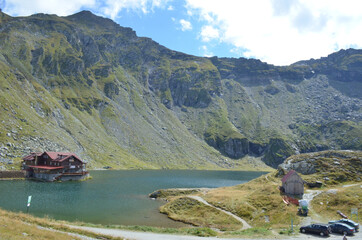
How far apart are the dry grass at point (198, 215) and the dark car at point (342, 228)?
1648cm

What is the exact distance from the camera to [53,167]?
117 meters

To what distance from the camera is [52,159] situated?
12112 centimetres

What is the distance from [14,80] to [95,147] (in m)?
78.4

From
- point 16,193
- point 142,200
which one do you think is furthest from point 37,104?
point 142,200

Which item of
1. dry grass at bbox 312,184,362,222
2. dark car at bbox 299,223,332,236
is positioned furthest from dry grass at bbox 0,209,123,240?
dry grass at bbox 312,184,362,222

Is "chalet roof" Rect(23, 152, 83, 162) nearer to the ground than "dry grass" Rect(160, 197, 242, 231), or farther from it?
farther from it

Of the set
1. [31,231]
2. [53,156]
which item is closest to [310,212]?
[31,231]

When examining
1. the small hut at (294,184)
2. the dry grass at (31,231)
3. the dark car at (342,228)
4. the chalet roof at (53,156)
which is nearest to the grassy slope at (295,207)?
the small hut at (294,184)

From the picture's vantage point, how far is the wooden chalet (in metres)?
112

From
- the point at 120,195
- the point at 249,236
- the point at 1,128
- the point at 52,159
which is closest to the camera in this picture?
the point at 249,236

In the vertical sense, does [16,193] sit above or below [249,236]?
below

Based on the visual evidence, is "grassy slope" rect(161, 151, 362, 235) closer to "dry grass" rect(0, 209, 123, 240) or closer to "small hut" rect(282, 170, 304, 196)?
"small hut" rect(282, 170, 304, 196)

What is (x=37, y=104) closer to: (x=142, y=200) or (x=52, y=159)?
(x=52, y=159)

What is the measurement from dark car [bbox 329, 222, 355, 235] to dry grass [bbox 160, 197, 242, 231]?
16478mm
